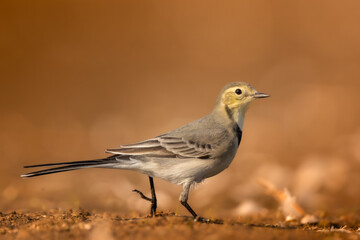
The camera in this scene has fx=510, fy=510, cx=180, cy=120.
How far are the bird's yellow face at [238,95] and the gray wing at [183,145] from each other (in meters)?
0.56

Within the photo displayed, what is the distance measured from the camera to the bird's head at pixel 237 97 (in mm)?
7453

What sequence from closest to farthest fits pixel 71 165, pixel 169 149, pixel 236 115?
pixel 71 165
pixel 169 149
pixel 236 115

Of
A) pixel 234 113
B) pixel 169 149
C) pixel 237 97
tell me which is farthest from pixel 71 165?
pixel 237 97

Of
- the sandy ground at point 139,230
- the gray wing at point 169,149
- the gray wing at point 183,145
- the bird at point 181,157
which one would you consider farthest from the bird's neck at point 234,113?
the sandy ground at point 139,230

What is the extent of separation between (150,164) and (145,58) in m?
16.4

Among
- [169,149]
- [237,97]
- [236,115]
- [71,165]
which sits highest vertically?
[237,97]

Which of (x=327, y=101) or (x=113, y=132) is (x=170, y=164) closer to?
(x=113, y=132)

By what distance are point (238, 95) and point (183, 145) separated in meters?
1.21

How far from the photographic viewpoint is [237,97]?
7477 mm

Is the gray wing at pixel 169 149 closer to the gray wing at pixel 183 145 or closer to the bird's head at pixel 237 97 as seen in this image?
the gray wing at pixel 183 145

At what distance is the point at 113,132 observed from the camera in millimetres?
15820

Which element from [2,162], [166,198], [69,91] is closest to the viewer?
[166,198]

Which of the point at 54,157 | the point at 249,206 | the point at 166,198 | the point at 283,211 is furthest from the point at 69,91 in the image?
the point at 283,211

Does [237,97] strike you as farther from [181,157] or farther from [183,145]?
[181,157]
